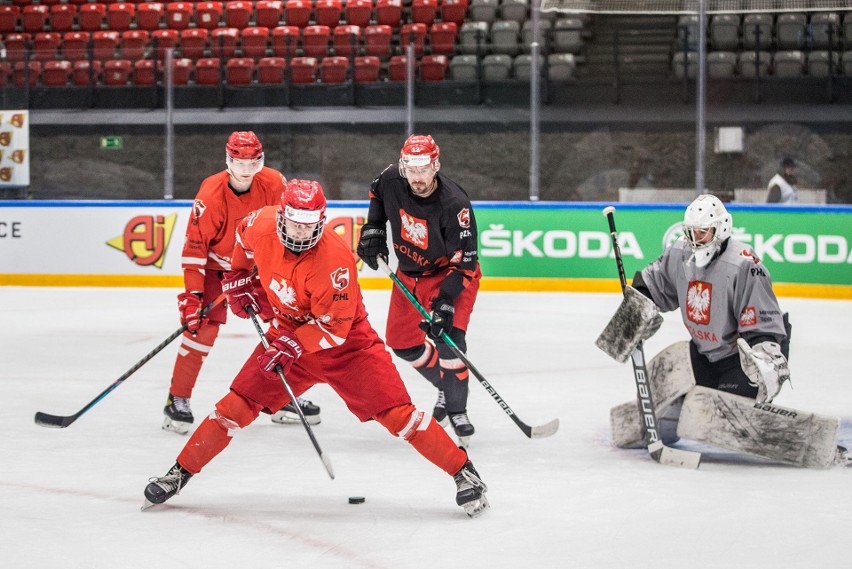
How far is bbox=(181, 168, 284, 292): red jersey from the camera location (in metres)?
4.25

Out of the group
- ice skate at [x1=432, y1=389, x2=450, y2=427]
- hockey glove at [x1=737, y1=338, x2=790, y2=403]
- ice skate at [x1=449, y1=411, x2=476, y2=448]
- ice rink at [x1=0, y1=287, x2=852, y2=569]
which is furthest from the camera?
ice skate at [x1=432, y1=389, x2=450, y2=427]

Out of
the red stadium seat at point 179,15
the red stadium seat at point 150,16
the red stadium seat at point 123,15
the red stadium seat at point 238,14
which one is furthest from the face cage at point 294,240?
the red stadium seat at point 123,15

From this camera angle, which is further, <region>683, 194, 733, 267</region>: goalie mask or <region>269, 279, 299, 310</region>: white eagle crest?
<region>683, 194, 733, 267</region>: goalie mask

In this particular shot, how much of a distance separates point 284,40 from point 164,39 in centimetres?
156

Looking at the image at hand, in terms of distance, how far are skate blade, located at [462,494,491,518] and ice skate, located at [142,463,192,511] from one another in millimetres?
789

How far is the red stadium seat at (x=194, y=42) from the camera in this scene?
30.6 ft

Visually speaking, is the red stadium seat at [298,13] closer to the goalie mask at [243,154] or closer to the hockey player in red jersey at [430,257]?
the hockey player in red jersey at [430,257]

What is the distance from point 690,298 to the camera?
3828 millimetres

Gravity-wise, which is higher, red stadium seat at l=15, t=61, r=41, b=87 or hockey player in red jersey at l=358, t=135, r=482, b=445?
red stadium seat at l=15, t=61, r=41, b=87

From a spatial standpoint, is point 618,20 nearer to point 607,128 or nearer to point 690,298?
point 607,128

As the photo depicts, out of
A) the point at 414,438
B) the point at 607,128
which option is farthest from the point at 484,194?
the point at 414,438

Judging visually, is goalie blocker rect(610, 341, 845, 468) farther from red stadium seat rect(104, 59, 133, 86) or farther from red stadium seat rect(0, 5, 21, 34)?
red stadium seat rect(0, 5, 21, 34)

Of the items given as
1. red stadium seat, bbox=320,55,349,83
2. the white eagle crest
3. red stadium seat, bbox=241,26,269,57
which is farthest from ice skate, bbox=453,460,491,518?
red stadium seat, bbox=241,26,269,57

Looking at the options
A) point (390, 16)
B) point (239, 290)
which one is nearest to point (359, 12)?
point (390, 16)
